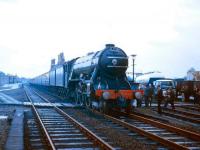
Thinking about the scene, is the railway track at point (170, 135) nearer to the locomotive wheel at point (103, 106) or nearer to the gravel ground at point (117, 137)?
the gravel ground at point (117, 137)

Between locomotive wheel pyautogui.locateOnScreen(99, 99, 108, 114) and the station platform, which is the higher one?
locomotive wheel pyautogui.locateOnScreen(99, 99, 108, 114)

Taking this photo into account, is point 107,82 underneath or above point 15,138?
above

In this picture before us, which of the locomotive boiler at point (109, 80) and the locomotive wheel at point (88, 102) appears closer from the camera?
the locomotive boiler at point (109, 80)

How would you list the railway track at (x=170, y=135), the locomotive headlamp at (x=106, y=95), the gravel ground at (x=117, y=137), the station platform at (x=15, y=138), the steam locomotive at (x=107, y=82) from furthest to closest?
the steam locomotive at (x=107, y=82), the locomotive headlamp at (x=106, y=95), the railway track at (x=170, y=135), the gravel ground at (x=117, y=137), the station platform at (x=15, y=138)

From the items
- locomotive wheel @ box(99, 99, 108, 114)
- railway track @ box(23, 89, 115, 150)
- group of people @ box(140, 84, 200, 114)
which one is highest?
group of people @ box(140, 84, 200, 114)

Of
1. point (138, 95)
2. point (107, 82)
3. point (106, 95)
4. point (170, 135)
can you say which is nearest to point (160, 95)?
point (138, 95)

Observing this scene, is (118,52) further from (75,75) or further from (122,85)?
(75,75)

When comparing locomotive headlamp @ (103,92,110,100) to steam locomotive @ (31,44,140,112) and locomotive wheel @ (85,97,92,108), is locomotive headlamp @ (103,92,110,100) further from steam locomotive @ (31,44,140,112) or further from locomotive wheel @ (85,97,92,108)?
locomotive wheel @ (85,97,92,108)

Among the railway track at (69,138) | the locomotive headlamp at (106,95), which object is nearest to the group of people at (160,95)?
the locomotive headlamp at (106,95)

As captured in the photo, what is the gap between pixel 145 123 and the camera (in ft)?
49.3

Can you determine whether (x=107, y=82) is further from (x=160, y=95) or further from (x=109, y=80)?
(x=160, y=95)

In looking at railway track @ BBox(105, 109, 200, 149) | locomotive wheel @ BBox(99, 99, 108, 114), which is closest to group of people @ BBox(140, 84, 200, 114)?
locomotive wheel @ BBox(99, 99, 108, 114)

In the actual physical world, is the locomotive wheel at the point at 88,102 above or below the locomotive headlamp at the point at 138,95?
below

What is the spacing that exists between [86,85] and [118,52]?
8.21 feet
